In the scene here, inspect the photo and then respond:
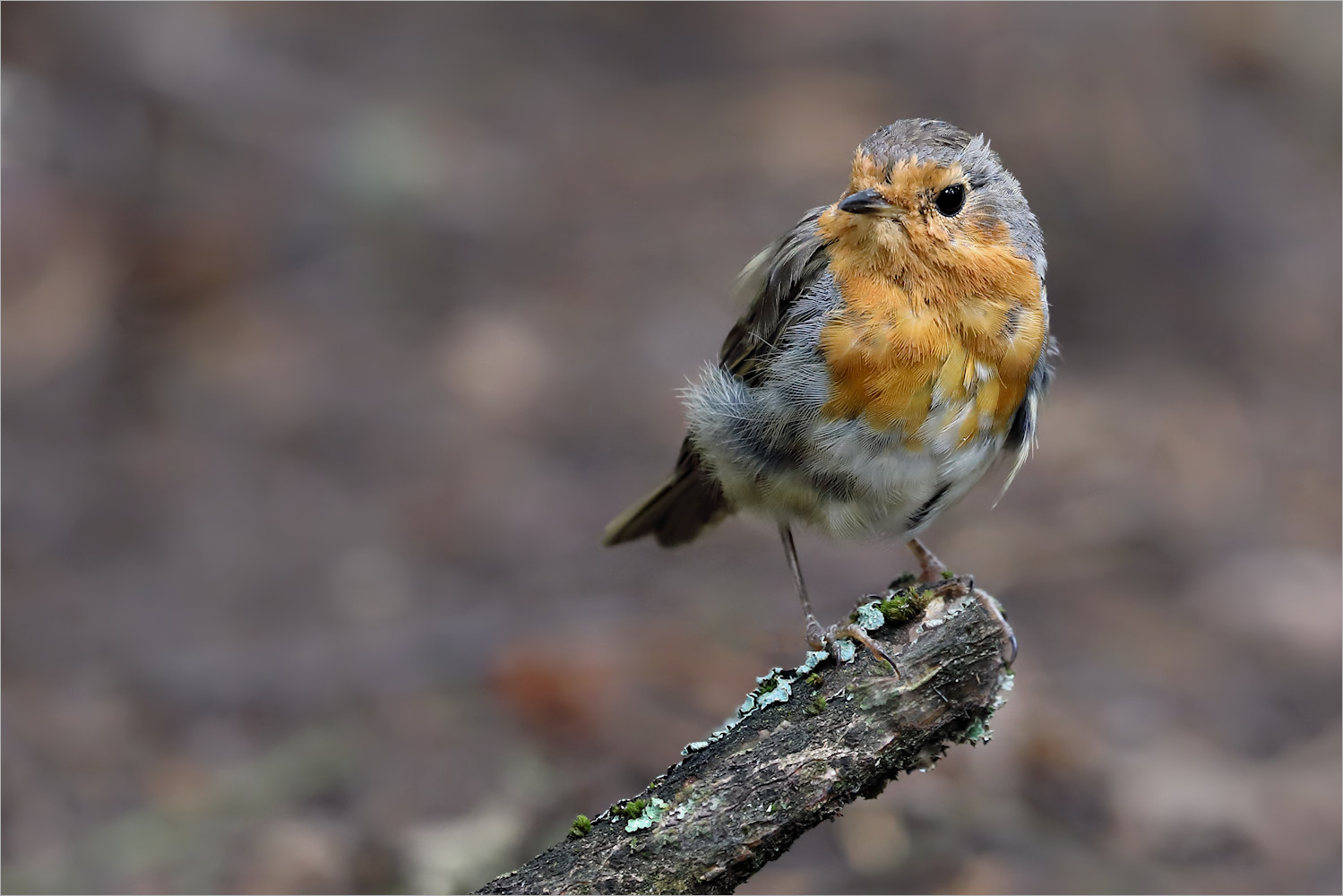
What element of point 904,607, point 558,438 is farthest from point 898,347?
point 558,438

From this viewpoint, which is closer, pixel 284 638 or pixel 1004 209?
pixel 1004 209

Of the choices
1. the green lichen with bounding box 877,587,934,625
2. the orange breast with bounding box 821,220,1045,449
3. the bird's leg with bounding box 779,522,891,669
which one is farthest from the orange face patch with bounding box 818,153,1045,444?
the bird's leg with bounding box 779,522,891,669

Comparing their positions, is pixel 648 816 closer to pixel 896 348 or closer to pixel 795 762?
pixel 795 762

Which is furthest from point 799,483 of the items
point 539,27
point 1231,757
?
point 539,27

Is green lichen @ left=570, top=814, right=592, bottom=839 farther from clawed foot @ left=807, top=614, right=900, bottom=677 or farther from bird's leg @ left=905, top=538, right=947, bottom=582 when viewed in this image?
bird's leg @ left=905, top=538, right=947, bottom=582

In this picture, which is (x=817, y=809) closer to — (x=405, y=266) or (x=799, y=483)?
(x=799, y=483)

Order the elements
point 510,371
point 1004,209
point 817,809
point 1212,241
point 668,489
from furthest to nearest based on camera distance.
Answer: point 1212,241 → point 510,371 → point 668,489 → point 1004,209 → point 817,809
